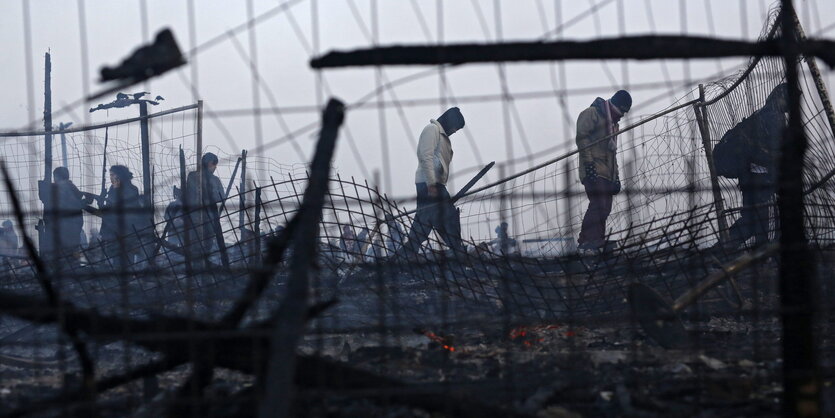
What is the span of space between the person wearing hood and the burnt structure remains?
A: 0.16 m

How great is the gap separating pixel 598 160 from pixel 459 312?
1755mm

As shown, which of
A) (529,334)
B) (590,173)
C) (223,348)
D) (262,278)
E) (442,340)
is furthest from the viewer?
(590,173)

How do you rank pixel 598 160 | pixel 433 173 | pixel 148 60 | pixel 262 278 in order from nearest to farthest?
pixel 148 60
pixel 262 278
pixel 433 173
pixel 598 160

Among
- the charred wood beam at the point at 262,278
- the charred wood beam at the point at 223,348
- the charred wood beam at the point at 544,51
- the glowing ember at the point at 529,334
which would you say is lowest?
the glowing ember at the point at 529,334

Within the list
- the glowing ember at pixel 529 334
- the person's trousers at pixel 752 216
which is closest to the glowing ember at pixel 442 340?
the glowing ember at pixel 529 334

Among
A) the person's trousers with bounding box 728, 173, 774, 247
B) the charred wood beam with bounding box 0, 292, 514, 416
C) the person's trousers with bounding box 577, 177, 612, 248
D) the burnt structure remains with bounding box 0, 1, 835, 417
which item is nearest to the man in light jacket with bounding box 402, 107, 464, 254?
the burnt structure remains with bounding box 0, 1, 835, 417

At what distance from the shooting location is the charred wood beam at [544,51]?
94.8 inches

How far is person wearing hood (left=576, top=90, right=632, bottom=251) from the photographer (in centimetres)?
559

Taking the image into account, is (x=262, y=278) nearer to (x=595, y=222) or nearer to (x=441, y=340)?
(x=441, y=340)

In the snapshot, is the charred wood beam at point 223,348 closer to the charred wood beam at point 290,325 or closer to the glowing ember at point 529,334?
the charred wood beam at point 290,325

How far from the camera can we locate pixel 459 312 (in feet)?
17.5

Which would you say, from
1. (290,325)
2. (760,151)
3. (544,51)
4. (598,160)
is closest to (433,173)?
(598,160)

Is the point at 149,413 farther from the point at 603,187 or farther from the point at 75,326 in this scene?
Result: the point at 603,187

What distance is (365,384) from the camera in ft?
8.71
